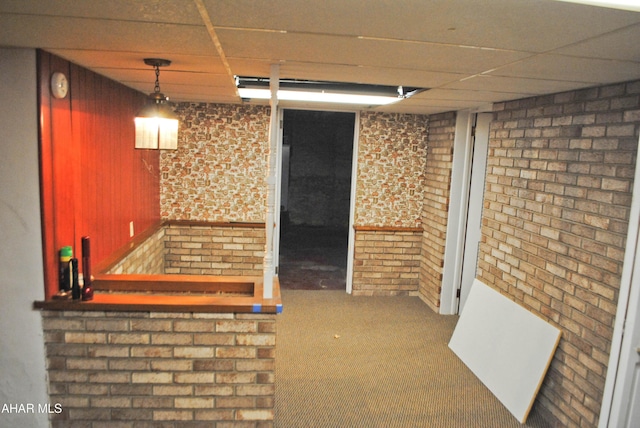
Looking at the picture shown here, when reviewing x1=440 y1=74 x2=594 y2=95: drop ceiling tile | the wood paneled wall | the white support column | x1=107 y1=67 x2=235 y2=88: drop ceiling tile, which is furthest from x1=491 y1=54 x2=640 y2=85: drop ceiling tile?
the wood paneled wall

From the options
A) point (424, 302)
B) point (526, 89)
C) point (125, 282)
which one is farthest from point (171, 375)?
point (424, 302)

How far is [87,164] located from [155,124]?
0.64 meters

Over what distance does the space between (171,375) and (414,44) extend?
2277mm

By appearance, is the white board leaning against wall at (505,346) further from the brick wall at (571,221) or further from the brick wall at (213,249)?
the brick wall at (213,249)

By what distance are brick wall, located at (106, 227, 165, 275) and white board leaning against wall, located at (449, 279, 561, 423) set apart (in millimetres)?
3094

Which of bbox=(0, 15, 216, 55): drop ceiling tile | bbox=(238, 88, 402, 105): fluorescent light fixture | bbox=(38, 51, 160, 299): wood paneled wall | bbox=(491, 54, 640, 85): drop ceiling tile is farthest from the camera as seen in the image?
bbox=(238, 88, 402, 105): fluorescent light fixture

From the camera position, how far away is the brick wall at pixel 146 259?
3.94 meters

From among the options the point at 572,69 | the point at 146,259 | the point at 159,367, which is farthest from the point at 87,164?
the point at 572,69

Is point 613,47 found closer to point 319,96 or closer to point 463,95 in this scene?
point 463,95

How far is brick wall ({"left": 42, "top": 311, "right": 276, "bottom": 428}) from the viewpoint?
2744 millimetres

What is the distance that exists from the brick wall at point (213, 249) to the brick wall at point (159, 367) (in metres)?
3.01

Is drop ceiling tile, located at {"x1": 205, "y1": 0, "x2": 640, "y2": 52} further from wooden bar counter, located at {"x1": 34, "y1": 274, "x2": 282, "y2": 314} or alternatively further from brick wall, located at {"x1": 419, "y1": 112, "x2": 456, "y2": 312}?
brick wall, located at {"x1": 419, "y1": 112, "x2": 456, "y2": 312}

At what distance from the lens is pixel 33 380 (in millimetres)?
2738

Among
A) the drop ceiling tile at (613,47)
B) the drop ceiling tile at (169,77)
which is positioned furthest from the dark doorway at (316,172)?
the drop ceiling tile at (613,47)
